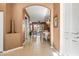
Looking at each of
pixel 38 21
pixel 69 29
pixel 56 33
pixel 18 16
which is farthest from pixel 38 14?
pixel 69 29

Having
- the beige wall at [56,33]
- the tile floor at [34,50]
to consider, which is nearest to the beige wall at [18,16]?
the beige wall at [56,33]

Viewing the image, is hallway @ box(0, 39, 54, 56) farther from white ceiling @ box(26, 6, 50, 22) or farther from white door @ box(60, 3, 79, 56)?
white ceiling @ box(26, 6, 50, 22)

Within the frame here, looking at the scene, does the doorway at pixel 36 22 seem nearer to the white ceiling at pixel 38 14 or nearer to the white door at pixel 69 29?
the white ceiling at pixel 38 14

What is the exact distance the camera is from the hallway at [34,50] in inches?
64.5

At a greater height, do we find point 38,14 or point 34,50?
point 38,14

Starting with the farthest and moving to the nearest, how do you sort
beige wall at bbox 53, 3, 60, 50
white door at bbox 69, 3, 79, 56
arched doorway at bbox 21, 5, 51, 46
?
1. arched doorway at bbox 21, 5, 51, 46
2. beige wall at bbox 53, 3, 60, 50
3. white door at bbox 69, 3, 79, 56

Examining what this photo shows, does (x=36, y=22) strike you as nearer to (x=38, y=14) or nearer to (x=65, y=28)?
(x=38, y=14)

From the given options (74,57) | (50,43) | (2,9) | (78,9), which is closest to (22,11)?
(2,9)

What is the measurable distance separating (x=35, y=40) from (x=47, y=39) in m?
0.24

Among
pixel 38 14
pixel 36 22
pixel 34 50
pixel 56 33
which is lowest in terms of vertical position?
pixel 34 50

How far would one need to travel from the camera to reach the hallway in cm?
164

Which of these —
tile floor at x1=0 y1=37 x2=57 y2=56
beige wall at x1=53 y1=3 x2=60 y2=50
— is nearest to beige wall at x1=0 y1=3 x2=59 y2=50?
beige wall at x1=53 y1=3 x2=60 y2=50

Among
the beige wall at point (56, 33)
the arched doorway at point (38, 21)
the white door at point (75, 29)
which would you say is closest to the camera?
the white door at point (75, 29)

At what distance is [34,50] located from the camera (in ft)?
6.03
